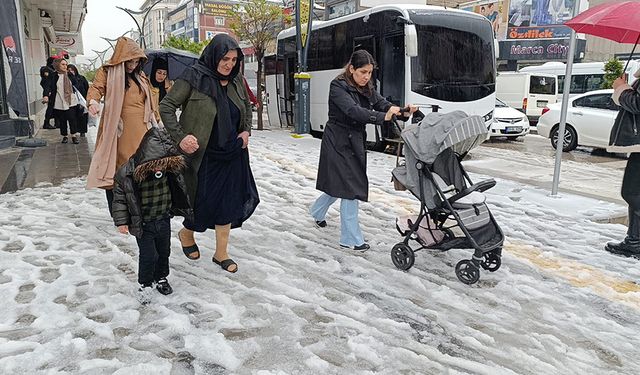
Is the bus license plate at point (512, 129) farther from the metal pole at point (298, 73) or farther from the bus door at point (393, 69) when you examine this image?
the metal pole at point (298, 73)

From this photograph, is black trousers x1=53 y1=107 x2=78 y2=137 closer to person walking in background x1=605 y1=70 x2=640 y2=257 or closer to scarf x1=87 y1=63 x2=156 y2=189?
scarf x1=87 y1=63 x2=156 y2=189

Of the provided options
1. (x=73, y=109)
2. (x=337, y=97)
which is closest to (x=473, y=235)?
(x=337, y=97)

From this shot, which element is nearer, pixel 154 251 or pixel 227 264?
pixel 154 251

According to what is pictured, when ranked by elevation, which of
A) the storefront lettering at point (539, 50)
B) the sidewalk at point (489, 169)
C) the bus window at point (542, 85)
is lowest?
the sidewalk at point (489, 169)

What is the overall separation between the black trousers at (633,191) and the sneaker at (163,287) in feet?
13.2

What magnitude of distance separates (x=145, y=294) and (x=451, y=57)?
8932 mm

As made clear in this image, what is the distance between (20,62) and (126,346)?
1016cm

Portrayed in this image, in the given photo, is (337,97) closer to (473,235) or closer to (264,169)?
(473,235)

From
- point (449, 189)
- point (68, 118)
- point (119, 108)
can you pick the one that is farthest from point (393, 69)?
point (119, 108)

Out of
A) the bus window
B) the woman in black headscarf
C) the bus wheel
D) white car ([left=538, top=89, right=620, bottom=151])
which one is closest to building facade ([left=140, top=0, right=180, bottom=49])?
the bus window

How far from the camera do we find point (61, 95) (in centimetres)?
1078

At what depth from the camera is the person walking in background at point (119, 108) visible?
4.24m

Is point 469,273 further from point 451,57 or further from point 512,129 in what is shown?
point 512,129

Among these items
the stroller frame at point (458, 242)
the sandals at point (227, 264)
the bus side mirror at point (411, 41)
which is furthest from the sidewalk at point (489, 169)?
the sandals at point (227, 264)
